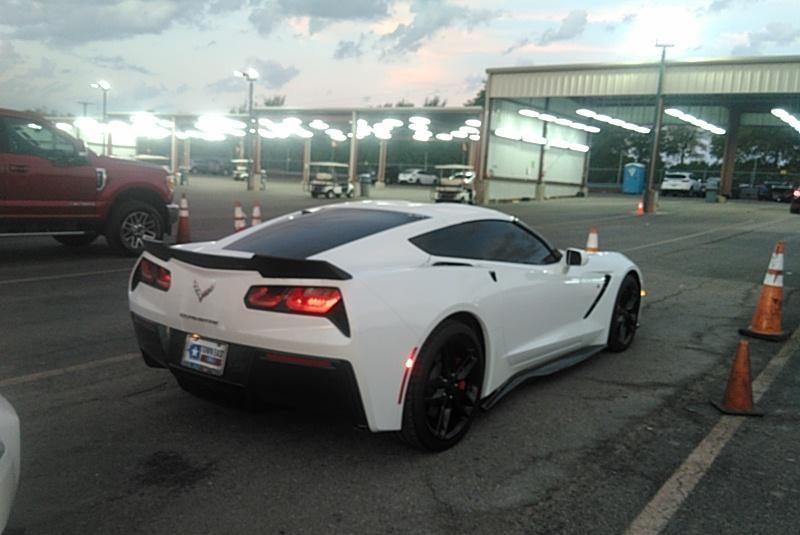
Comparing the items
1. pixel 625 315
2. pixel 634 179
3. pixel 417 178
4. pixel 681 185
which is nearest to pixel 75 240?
pixel 625 315

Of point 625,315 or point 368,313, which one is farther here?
point 625,315

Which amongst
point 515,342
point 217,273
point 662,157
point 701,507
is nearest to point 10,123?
point 217,273

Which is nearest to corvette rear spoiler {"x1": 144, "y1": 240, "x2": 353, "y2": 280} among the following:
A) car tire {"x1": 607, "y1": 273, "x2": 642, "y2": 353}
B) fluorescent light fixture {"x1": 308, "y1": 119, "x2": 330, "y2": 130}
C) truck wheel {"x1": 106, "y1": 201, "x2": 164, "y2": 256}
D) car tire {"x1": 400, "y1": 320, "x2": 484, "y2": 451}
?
car tire {"x1": 400, "y1": 320, "x2": 484, "y2": 451}

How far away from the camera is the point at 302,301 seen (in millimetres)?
3396

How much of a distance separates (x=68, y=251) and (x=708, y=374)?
9.59 meters

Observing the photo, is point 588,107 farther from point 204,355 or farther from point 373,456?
point 204,355

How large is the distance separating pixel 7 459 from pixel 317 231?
8.15 ft

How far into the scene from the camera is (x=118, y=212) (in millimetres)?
10469

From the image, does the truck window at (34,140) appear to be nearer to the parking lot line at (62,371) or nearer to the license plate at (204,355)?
the parking lot line at (62,371)

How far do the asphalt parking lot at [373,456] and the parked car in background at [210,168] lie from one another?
62.7m

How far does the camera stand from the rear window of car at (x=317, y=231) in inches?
163

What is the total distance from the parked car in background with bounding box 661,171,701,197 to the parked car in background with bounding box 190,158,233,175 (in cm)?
3942

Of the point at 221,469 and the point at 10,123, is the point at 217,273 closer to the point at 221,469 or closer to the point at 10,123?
the point at 221,469

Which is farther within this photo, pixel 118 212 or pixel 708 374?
pixel 118 212
